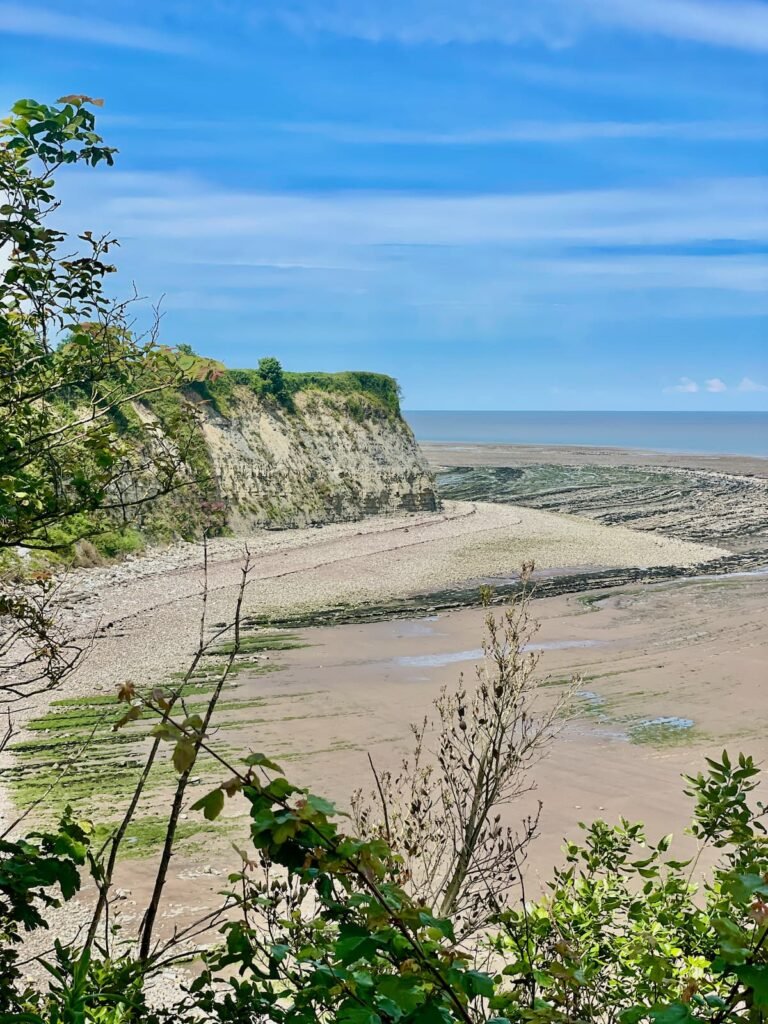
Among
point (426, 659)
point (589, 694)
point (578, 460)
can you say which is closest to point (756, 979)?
point (589, 694)

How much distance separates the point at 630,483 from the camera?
7444cm

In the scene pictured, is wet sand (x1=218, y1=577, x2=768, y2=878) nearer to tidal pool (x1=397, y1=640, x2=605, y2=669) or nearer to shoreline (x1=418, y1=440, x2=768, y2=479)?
tidal pool (x1=397, y1=640, x2=605, y2=669)

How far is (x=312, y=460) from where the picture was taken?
54906 millimetres

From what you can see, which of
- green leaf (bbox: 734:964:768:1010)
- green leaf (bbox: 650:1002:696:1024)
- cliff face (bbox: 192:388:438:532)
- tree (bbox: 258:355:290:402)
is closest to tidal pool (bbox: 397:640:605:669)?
green leaf (bbox: 650:1002:696:1024)

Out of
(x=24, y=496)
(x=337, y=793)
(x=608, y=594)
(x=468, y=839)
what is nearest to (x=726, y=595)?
(x=608, y=594)

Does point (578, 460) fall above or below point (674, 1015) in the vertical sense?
above

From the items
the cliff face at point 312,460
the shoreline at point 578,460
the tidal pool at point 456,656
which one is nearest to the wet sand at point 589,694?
the tidal pool at point 456,656

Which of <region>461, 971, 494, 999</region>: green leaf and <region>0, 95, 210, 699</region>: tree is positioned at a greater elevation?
<region>0, 95, 210, 699</region>: tree

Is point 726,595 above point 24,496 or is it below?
below

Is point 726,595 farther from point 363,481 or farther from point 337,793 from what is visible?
point 363,481

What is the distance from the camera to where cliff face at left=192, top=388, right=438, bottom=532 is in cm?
5044

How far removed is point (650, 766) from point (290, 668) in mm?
10105

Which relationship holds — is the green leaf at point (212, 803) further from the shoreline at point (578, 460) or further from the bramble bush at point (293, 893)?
the shoreline at point (578, 460)

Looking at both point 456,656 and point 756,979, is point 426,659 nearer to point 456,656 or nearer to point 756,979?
point 456,656
